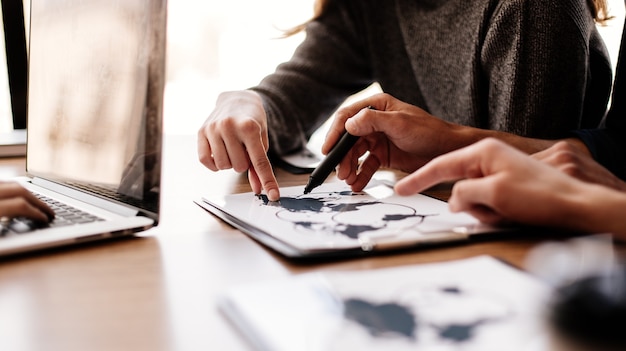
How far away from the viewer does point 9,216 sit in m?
0.55

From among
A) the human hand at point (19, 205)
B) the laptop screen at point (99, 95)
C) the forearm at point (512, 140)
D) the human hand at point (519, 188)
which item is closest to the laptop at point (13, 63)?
the laptop screen at point (99, 95)

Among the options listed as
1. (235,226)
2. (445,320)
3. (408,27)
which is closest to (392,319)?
(445,320)

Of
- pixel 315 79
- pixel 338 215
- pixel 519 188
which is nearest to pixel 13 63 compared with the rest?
pixel 315 79

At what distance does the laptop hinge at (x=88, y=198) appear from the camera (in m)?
0.61

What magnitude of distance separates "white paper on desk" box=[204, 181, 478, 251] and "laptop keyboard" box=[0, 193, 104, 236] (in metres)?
0.15

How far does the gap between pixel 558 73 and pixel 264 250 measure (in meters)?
0.57

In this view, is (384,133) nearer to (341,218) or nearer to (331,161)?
(331,161)

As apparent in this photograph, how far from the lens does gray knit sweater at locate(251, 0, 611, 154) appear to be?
866 millimetres

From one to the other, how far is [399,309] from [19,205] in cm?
38

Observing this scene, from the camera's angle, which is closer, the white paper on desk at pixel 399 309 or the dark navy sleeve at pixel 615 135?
the white paper on desk at pixel 399 309

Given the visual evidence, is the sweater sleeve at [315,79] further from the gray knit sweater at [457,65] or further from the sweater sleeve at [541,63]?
the sweater sleeve at [541,63]

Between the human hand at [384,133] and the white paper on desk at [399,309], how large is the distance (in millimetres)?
313

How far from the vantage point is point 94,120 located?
0.68 metres

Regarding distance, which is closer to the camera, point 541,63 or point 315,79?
point 541,63
